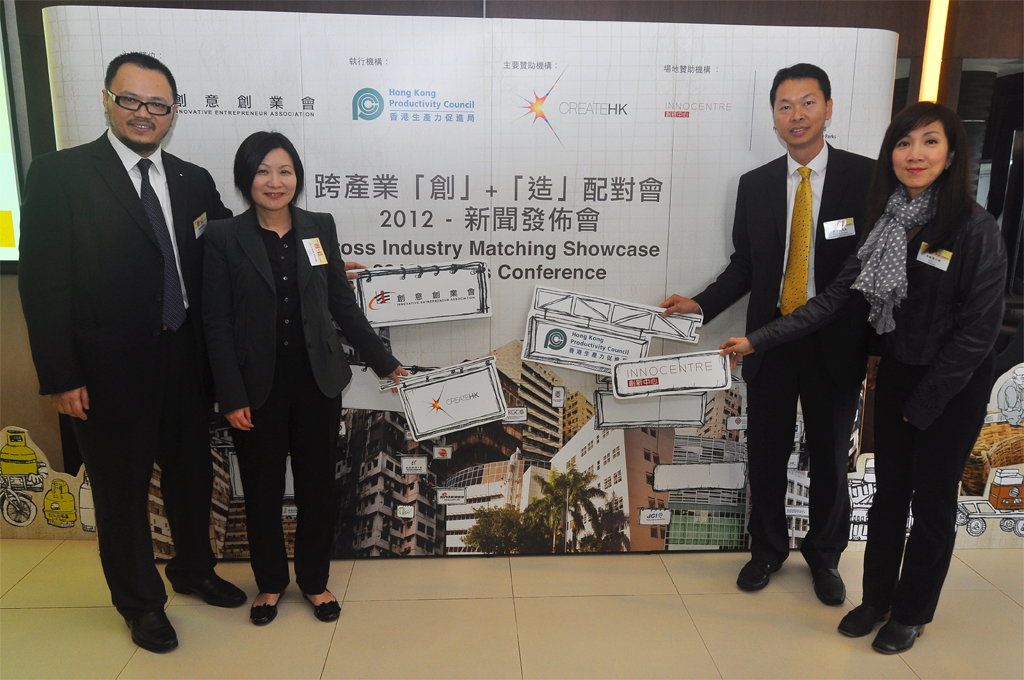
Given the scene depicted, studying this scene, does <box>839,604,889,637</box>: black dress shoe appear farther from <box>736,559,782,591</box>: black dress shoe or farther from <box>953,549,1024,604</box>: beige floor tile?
<box>953,549,1024,604</box>: beige floor tile

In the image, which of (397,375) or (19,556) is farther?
(19,556)

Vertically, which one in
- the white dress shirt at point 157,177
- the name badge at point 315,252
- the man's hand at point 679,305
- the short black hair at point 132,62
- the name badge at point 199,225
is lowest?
the man's hand at point 679,305

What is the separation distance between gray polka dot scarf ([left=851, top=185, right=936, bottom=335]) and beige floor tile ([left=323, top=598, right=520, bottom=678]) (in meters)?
1.58

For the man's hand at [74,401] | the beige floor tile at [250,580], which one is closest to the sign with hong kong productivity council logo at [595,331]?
the beige floor tile at [250,580]

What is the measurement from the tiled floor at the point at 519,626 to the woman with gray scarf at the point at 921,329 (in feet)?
0.85

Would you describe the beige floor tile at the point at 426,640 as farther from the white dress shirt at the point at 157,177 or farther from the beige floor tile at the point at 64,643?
the white dress shirt at the point at 157,177

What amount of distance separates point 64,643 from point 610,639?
71.1 inches

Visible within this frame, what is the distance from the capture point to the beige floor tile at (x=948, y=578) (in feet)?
8.85

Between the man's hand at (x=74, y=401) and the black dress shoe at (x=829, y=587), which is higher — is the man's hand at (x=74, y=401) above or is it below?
above

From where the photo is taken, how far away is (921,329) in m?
2.10

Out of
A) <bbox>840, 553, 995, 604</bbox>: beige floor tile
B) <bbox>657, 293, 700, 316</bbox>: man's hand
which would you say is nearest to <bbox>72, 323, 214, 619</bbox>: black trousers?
<bbox>657, 293, 700, 316</bbox>: man's hand

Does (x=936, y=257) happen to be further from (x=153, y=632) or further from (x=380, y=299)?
(x=153, y=632)

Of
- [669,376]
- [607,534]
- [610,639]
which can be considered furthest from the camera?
[607,534]

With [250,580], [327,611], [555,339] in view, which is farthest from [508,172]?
[250,580]
